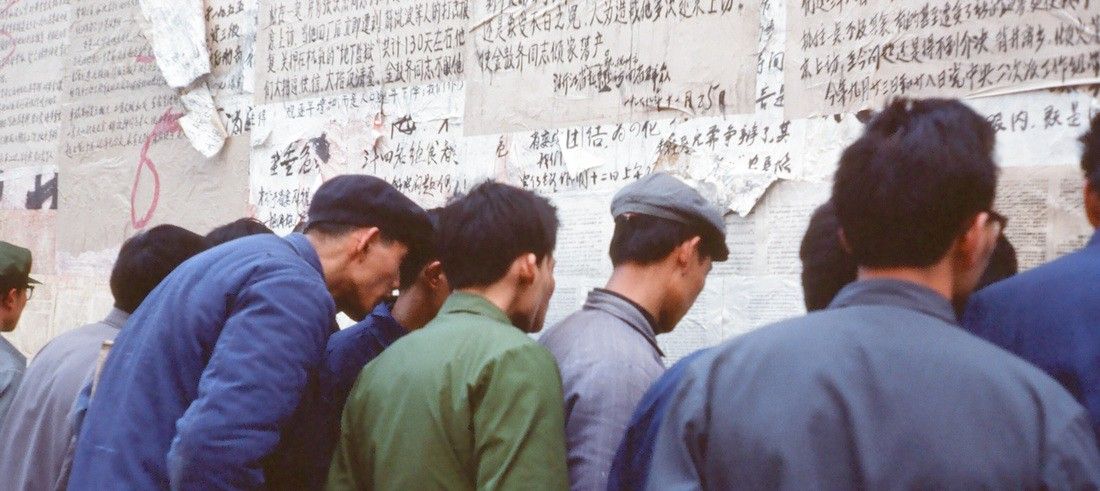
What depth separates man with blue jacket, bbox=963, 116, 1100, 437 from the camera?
1699mm

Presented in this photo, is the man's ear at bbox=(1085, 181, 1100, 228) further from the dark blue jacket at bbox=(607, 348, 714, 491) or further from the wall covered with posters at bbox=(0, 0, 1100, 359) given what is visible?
the wall covered with posters at bbox=(0, 0, 1100, 359)

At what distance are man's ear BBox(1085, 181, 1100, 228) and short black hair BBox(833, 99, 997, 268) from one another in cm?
41

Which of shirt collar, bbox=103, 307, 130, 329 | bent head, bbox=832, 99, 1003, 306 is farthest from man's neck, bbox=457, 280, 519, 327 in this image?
shirt collar, bbox=103, 307, 130, 329

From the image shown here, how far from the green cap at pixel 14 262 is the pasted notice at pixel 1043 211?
3.06 meters

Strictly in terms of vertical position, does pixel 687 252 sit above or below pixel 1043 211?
below

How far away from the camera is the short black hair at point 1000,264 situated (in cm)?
246

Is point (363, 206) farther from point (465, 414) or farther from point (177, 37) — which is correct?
point (177, 37)

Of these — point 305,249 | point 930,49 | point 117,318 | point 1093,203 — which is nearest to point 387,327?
point 305,249

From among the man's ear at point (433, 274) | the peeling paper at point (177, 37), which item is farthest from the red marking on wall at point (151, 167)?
the man's ear at point (433, 274)

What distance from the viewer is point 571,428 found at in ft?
7.50

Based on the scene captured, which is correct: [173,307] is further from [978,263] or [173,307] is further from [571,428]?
[978,263]

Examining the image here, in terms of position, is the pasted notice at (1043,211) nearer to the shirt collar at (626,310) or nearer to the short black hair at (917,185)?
the shirt collar at (626,310)

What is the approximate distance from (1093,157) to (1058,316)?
1.04ft

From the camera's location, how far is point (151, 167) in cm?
498
